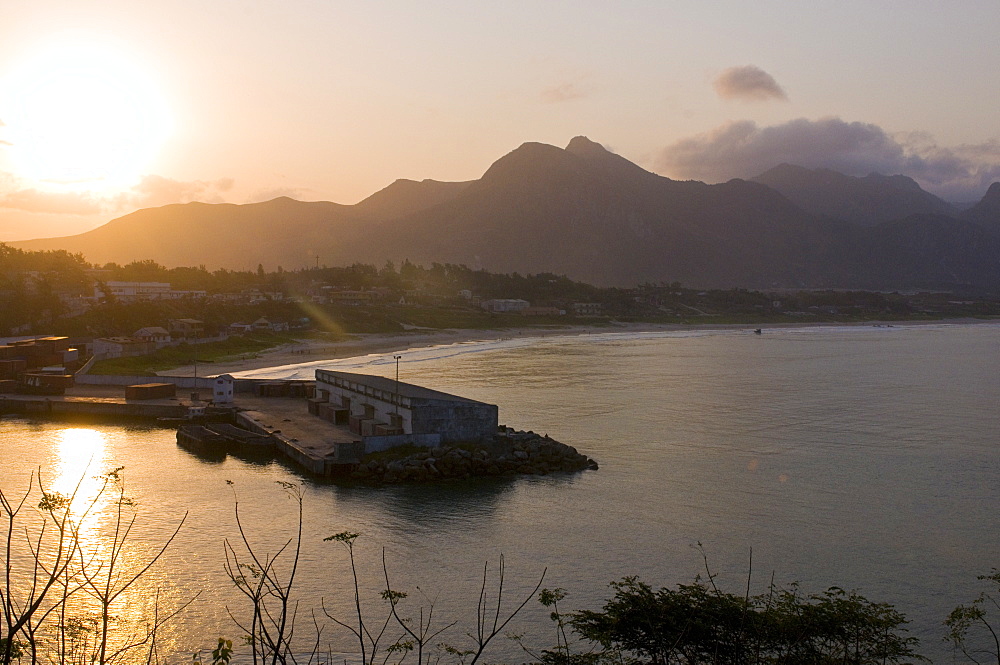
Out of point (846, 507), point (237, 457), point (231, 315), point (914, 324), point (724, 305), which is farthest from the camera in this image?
point (724, 305)

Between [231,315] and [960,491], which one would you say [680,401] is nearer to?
[960,491]

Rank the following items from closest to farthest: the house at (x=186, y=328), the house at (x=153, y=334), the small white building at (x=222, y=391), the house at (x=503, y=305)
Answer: the small white building at (x=222, y=391), the house at (x=153, y=334), the house at (x=186, y=328), the house at (x=503, y=305)

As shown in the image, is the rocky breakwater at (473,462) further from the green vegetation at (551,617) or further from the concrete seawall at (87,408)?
the concrete seawall at (87,408)

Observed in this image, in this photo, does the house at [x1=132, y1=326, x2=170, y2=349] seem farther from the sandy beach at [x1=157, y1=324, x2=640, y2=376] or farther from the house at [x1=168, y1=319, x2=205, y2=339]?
the sandy beach at [x1=157, y1=324, x2=640, y2=376]

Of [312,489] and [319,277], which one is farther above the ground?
[319,277]

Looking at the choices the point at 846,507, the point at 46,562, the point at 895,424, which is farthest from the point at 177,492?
the point at 895,424

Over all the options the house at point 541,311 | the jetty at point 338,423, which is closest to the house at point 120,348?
the jetty at point 338,423

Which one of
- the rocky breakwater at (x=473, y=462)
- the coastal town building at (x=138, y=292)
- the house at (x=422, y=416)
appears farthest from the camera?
the coastal town building at (x=138, y=292)
